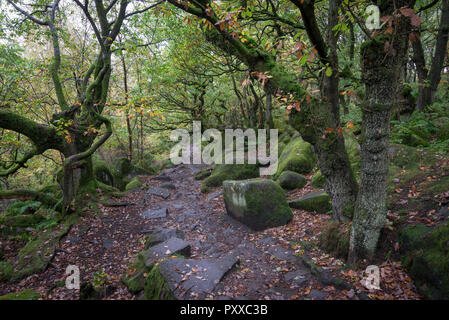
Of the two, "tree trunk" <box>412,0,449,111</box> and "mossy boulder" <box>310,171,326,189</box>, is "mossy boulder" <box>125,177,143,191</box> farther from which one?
"tree trunk" <box>412,0,449,111</box>

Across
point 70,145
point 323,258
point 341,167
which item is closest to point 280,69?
point 341,167

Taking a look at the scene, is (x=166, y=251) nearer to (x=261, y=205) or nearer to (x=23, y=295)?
(x=261, y=205)

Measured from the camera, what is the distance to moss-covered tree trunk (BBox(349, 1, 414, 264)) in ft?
11.1

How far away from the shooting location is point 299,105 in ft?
12.3

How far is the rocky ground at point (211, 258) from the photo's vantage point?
153 inches

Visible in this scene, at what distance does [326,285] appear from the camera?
4.00 metres

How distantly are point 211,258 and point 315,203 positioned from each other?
3433mm

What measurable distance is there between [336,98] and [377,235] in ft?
8.43

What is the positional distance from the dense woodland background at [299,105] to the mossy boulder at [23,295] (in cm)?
123

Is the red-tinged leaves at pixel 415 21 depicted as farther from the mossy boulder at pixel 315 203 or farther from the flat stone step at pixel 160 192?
the flat stone step at pixel 160 192

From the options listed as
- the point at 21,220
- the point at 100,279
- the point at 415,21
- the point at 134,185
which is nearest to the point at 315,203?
the point at 415,21

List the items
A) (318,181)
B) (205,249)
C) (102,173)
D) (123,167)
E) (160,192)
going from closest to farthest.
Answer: (205,249) < (318,181) < (160,192) < (102,173) < (123,167)

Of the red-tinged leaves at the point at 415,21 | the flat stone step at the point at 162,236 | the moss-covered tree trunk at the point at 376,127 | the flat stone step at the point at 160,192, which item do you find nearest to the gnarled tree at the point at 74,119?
the flat stone step at the point at 160,192

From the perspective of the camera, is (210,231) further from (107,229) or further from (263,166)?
(263,166)
